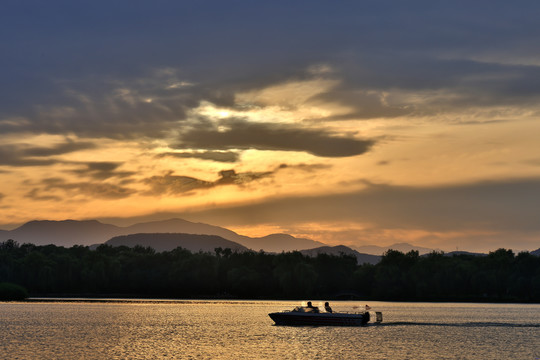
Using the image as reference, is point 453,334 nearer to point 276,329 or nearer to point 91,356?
point 276,329

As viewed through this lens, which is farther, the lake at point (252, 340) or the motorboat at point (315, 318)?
the motorboat at point (315, 318)

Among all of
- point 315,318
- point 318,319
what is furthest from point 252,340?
point 318,319

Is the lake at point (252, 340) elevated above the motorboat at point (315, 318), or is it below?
below

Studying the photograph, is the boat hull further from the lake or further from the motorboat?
the lake

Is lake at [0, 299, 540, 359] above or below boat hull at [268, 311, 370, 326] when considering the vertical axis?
Result: below

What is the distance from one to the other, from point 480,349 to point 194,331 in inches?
1993

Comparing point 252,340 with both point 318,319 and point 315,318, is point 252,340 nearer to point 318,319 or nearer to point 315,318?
point 315,318

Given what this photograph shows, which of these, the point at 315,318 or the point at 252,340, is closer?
the point at 252,340

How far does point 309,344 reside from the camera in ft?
347

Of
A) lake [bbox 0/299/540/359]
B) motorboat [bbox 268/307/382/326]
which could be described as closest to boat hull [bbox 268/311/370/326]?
motorboat [bbox 268/307/382/326]

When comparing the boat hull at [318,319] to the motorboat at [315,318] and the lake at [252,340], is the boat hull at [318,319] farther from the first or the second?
the lake at [252,340]

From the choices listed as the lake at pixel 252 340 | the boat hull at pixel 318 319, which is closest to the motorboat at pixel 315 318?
the boat hull at pixel 318 319

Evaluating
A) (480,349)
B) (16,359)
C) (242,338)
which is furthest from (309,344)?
(16,359)

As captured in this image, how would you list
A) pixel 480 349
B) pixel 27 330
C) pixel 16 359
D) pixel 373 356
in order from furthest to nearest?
pixel 27 330
pixel 480 349
pixel 373 356
pixel 16 359
